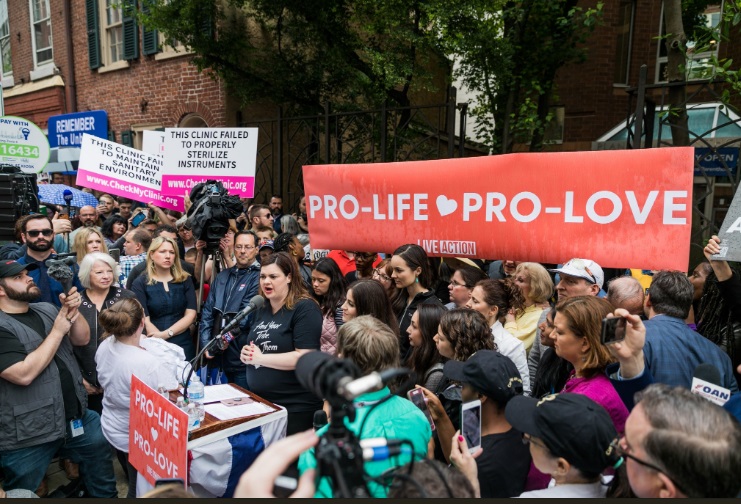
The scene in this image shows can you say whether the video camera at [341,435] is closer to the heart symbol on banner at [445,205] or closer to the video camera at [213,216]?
the heart symbol on banner at [445,205]

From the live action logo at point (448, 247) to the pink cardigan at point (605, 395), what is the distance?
169cm

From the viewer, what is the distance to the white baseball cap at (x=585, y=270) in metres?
3.49

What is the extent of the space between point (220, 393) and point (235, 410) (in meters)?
0.35

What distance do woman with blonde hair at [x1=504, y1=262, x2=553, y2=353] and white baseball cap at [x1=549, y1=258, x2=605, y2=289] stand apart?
315 mm

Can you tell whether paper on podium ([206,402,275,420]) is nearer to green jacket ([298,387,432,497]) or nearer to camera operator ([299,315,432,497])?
camera operator ([299,315,432,497])

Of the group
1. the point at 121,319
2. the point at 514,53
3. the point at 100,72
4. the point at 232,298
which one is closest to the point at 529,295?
the point at 232,298

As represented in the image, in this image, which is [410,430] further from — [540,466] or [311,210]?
[311,210]

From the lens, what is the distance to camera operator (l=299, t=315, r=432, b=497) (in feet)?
6.12

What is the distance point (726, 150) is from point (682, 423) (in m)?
9.03

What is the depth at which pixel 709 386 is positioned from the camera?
2436mm

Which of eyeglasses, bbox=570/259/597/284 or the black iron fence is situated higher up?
the black iron fence

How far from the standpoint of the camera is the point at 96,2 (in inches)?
523

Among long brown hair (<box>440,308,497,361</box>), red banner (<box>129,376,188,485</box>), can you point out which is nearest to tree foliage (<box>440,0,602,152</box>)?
long brown hair (<box>440,308,497,361</box>)

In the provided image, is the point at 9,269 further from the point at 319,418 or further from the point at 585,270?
the point at 585,270
